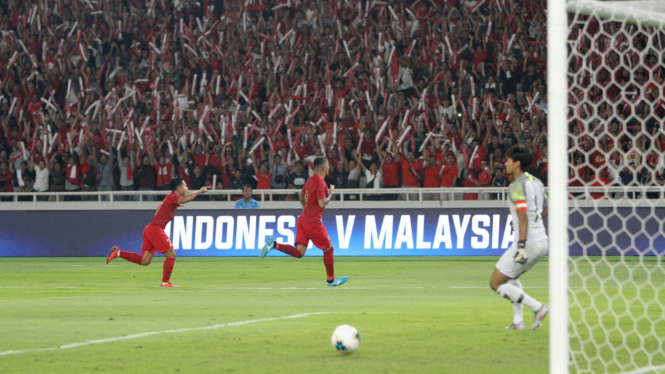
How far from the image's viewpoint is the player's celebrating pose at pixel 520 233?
26.4 feet

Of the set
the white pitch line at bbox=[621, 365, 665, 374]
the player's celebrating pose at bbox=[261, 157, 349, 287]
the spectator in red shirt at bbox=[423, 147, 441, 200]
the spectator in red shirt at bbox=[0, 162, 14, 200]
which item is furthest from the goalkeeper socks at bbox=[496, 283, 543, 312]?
the spectator in red shirt at bbox=[0, 162, 14, 200]

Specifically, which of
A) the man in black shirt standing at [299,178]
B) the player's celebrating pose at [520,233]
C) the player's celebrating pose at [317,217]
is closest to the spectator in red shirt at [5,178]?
the man in black shirt standing at [299,178]

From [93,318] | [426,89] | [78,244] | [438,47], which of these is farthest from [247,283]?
[438,47]

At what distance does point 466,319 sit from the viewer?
9.09m

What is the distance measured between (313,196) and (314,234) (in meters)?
0.56

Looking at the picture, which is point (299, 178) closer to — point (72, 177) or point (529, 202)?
point (72, 177)

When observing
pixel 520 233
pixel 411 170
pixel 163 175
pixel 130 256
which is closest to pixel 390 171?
pixel 411 170

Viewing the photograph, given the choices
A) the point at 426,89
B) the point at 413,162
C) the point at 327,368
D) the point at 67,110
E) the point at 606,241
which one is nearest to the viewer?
the point at 327,368

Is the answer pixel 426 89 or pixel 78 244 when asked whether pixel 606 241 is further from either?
pixel 78 244

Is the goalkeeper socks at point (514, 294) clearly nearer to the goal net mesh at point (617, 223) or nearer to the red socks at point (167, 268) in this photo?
the goal net mesh at point (617, 223)

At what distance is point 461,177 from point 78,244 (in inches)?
340

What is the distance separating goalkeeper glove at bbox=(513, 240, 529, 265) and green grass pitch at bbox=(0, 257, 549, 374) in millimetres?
649

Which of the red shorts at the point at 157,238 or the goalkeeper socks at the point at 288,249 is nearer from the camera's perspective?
the red shorts at the point at 157,238

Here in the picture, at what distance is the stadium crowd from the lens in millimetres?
21141
